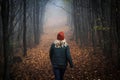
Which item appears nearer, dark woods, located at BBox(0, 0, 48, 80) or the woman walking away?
the woman walking away

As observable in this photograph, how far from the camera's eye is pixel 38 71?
11570mm

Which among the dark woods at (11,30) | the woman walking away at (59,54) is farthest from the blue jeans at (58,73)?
the dark woods at (11,30)

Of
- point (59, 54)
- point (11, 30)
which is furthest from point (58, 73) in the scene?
point (11, 30)

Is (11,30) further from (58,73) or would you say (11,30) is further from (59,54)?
(58,73)

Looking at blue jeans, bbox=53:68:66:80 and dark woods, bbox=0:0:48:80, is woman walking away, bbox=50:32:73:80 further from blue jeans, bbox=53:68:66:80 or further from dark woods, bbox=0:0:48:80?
dark woods, bbox=0:0:48:80

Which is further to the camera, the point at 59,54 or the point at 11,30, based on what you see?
the point at 11,30

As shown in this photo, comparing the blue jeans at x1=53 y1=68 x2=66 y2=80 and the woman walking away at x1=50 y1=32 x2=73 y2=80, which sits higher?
the woman walking away at x1=50 y1=32 x2=73 y2=80

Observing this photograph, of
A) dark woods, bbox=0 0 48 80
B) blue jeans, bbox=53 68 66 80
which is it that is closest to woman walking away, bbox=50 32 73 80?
blue jeans, bbox=53 68 66 80

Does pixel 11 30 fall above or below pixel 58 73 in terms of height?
above

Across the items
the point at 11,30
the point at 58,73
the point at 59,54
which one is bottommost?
the point at 58,73

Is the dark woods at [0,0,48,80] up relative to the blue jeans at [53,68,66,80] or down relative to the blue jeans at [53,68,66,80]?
up

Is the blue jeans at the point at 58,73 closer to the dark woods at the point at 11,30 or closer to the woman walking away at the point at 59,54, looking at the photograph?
the woman walking away at the point at 59,54

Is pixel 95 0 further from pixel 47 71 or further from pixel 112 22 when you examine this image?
pixel 47 71

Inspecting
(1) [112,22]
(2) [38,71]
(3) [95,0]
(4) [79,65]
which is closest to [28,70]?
(2) [38,71]
